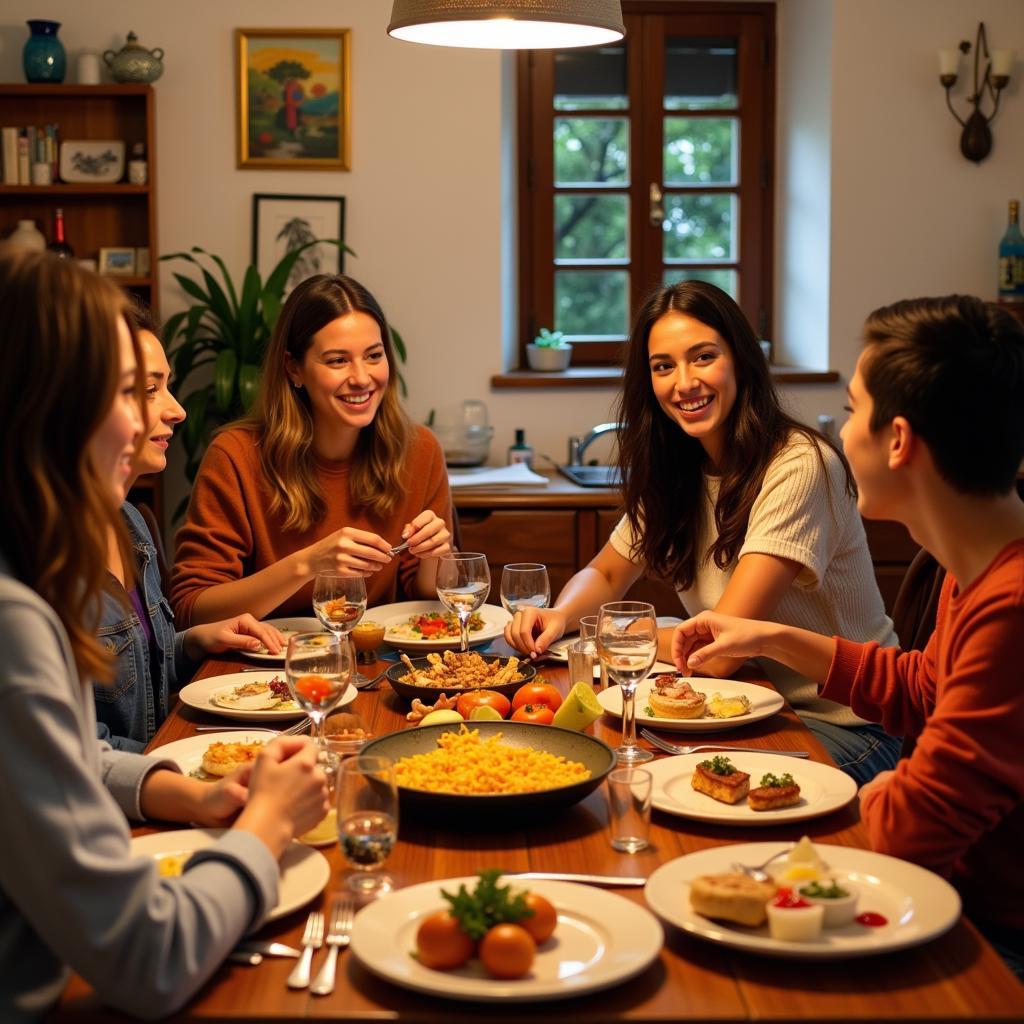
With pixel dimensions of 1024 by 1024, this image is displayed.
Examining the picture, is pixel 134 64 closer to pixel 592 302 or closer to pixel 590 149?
pixel 590 149

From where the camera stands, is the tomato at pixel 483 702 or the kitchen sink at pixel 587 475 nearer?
the tomato at pixel 483 702

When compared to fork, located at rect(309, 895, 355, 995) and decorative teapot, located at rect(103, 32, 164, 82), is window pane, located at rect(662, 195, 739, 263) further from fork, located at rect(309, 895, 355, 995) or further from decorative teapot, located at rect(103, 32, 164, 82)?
fork, located at rect(309, 895, 355, 995)

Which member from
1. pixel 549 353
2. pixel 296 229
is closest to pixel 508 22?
pixel 296 229

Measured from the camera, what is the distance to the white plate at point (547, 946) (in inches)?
41.4

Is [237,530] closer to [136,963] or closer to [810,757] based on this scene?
[810,757]

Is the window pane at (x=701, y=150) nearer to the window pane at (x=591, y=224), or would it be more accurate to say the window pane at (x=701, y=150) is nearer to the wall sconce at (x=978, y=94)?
the window pane at (x=591, y=224)

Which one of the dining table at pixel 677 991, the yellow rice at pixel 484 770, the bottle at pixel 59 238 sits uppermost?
the bottle at pixel 59 238

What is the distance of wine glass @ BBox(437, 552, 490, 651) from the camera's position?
6.84 ft

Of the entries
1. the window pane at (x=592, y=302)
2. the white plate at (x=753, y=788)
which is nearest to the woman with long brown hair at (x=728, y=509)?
the white plate at (x=753, y=788)

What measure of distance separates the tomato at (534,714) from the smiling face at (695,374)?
0.87 m

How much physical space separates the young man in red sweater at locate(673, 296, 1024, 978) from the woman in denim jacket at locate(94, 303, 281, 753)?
3.49 ft

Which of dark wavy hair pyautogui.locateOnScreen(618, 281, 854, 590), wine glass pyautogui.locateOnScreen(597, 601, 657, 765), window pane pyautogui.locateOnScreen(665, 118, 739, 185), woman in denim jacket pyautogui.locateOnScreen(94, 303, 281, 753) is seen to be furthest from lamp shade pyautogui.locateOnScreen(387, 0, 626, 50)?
window pane pyautogui.locateOnScreen(665, 118, 739, 185)

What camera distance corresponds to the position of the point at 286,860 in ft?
4.34

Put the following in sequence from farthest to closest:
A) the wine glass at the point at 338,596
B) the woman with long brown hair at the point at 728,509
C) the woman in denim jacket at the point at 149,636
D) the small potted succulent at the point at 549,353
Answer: the small potted succulent at the point at 549,353 < the woman with long brown hair at the point at 728,509 < the woman in denim jacket at the point at 149,636 < the wine glass at the point at 338,596
